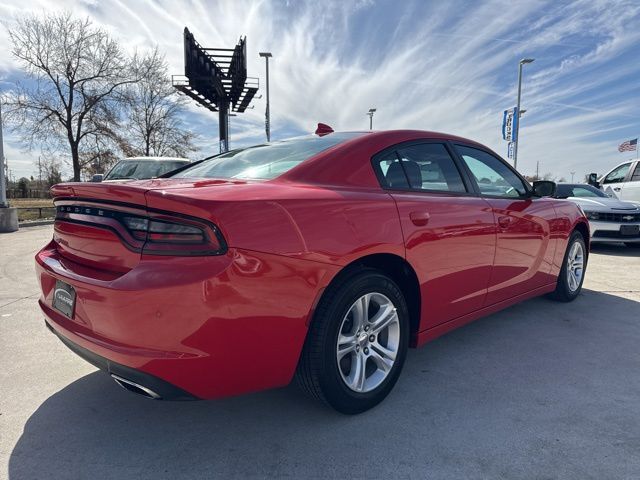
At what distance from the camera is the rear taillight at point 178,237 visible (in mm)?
1732

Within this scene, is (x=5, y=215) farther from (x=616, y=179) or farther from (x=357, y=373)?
(x=616, y=179)

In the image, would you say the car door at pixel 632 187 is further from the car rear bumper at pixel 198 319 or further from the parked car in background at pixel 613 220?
the car rear bumper at pixel 198 319

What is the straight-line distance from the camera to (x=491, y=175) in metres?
3.41

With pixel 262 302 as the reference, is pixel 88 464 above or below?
below

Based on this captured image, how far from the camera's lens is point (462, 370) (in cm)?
287

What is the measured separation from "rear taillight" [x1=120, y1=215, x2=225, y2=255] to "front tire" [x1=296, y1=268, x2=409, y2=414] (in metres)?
0.62

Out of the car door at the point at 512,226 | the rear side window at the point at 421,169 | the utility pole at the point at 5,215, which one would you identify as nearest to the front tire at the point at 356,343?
the rear side window at the point at 421,169

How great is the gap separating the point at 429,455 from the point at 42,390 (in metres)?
2.21

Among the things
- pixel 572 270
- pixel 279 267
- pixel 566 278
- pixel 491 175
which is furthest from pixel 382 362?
pixel 572 270

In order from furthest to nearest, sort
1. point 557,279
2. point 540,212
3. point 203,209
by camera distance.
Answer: point 557,279, point 540,212, point 203,209

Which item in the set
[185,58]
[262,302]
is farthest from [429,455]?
[185,58]

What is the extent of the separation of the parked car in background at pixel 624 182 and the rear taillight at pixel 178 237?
36.8 feet

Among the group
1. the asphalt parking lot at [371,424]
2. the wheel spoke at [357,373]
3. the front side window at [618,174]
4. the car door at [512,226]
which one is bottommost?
the asphalt parking lot at [371,424]

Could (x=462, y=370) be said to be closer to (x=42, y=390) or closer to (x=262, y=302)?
(x=262, y=302)
